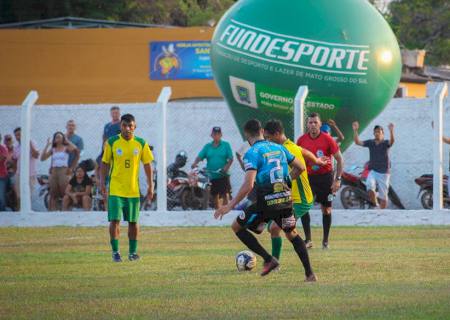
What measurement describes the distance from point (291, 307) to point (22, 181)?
13.0 metres

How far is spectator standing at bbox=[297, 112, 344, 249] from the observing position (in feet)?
51.9

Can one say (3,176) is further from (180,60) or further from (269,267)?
(269,267)

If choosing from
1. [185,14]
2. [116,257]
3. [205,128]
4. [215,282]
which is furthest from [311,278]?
[185,14]

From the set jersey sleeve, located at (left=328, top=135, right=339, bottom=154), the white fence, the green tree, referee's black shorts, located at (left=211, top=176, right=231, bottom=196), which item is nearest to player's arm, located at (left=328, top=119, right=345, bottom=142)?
referee's black shorts, located at (left=211, top=176, right=231, bottom=196)

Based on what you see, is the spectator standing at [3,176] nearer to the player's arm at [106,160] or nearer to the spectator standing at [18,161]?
the spectator standing at [18,161]

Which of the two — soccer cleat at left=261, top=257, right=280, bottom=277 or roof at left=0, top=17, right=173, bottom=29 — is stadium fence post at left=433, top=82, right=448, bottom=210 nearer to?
soccer cleat at left=261, top=257, right=280, bottom=277

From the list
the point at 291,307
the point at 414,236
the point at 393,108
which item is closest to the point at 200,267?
the point at 291,307

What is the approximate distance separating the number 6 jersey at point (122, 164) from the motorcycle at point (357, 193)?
1104 cm

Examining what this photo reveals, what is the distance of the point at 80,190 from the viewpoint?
24203 mm

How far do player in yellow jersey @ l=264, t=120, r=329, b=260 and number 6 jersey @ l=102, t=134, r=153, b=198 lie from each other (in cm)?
194

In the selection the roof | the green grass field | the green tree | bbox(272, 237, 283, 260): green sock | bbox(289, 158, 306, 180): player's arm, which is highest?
the green tree

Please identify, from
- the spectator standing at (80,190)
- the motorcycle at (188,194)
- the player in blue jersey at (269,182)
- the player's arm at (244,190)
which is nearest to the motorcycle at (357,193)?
the motorcycle at (188,194)

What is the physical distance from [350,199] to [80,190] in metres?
5.89

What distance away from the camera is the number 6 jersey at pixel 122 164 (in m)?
14.3
